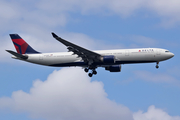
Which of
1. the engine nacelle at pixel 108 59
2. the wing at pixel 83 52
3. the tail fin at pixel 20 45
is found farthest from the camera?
the tail fin at pixel 20 45

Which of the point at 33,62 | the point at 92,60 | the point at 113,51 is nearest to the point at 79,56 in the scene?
the point at 92,60

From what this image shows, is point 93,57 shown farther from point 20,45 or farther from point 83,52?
point 20,45

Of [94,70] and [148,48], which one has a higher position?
[148,48]

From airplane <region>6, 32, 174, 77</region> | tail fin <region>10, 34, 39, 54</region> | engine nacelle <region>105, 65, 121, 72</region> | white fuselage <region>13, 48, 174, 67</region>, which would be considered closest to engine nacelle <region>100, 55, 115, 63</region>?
airplane <region>6, 32, 174, 77</region>

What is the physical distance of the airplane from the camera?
48.8 m

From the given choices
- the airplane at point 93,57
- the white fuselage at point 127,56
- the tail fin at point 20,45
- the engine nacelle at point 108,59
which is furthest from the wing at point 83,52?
the tail fin at point 20,45

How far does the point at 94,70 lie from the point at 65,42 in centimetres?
1033

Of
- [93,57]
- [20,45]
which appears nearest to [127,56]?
[93,57]

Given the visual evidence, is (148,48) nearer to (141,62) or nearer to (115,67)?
(141,62)

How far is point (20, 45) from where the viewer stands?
2251 inches

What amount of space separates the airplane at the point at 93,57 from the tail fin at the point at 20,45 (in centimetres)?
201

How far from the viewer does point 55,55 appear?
52875 mm

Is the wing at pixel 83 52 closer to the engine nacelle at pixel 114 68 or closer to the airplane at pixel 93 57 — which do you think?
the airplane at pixel 93 57

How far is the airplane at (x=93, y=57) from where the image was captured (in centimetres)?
4884
